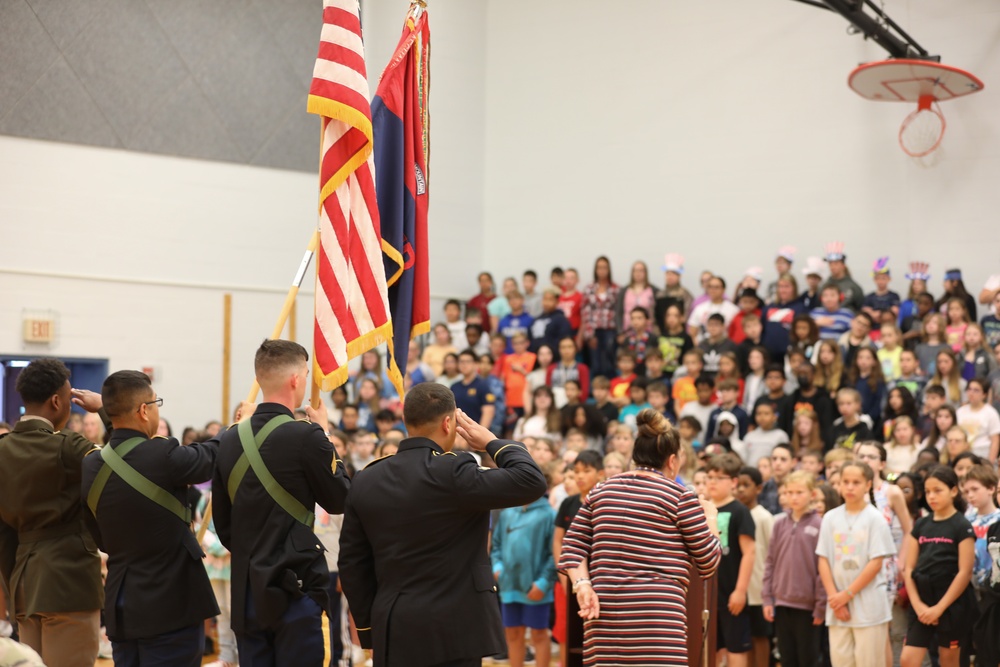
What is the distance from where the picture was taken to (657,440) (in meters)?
4.66

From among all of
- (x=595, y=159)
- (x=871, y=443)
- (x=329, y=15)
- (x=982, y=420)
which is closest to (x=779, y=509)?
(x=871, y=443)

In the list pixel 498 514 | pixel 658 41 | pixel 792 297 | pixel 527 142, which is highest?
pixel 658 41

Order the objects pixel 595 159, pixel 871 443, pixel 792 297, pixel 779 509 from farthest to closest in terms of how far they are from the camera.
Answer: pixel 595 159, pixel 792 297, pixel 779 509, pixel 871 443

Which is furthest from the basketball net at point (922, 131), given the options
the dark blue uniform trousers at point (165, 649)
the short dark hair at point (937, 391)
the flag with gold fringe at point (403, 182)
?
the dark blue uniform trousers at point (165, 649)

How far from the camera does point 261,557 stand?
161 inches

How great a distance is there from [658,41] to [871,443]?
28.3ft

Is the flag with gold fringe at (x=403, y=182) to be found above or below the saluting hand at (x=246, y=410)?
above

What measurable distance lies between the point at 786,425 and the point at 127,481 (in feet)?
24.5

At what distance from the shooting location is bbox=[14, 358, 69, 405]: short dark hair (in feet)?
15.7

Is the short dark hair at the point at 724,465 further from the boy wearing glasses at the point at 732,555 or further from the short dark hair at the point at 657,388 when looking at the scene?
the short dark hair at the point at 657,388

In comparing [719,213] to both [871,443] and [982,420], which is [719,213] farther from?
[871,443]

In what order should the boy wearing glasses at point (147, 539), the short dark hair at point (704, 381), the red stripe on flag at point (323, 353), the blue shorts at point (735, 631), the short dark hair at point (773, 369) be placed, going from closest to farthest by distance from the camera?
the boy wearing glasses at point (147, 539) → the red stripe on flag at point (323, 353) → the blue shorts at point (735, 631) → the short dark hair at point (773, 369) → the short dark hair at point (704, 381)

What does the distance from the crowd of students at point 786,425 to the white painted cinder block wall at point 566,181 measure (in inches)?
31.7

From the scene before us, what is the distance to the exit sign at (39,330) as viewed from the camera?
1266 cm
